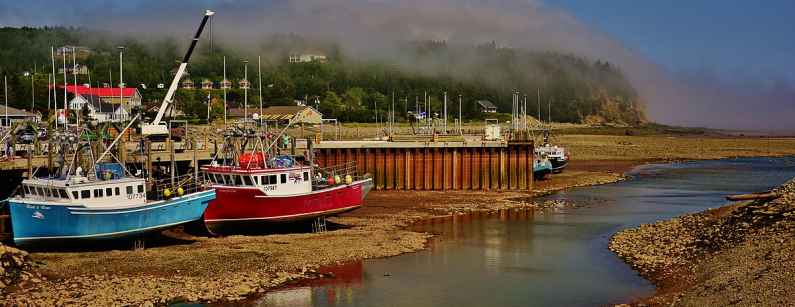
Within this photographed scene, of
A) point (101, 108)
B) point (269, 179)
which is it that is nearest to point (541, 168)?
point (269, 179)

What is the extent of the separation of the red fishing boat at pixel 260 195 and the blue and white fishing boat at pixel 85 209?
138 inches

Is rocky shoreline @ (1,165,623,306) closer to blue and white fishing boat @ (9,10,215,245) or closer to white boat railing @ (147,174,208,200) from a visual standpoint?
blue and white fishing boat @ (9,10,215,245)

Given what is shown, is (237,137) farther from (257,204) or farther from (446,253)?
(446,253)

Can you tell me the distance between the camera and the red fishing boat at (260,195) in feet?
143

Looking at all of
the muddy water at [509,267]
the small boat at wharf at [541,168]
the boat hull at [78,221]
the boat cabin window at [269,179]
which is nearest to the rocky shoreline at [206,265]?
the boat hull at [78,221]

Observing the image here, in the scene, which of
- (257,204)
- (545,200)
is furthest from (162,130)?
(545,200)

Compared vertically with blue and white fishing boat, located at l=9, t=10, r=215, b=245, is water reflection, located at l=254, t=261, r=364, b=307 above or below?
below

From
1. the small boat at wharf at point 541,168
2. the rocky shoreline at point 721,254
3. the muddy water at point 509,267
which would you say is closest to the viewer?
the rocky shoreline at point 721,254

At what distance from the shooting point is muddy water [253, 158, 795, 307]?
102 ft

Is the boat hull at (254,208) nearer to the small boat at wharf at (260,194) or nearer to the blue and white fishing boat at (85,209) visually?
the small boat at wharf at (260,194)

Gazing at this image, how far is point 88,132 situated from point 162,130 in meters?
11.8

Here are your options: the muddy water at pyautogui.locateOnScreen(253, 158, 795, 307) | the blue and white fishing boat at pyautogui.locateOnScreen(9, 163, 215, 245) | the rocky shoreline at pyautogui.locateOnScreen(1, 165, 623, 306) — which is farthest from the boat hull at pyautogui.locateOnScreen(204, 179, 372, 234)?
the muddy water at pyautogui.locateOnScreen(253, 158, 795, 307)

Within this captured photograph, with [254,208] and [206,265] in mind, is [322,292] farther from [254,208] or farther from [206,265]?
[254,208]

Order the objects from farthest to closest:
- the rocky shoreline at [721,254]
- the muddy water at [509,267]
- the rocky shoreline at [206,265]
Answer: the muddy water at [509,267] < the rocky shoreline at [206,265] < the rocky shoreline at [721,254]
